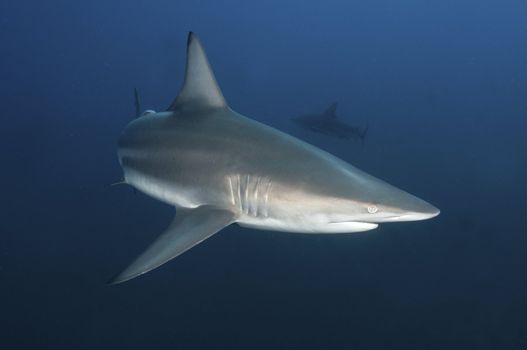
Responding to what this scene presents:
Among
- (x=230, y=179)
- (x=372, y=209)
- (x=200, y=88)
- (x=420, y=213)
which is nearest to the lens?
(x=420, y=213)

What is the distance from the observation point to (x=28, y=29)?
308 feet

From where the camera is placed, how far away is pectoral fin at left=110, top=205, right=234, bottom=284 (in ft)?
7.95

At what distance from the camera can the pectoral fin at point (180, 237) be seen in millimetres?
2422

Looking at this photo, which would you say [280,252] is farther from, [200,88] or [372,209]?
[372,209]

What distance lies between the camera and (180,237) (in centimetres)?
269

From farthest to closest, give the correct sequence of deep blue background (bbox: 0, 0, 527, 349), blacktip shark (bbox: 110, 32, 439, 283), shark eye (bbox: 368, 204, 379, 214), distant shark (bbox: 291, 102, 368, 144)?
distant shark (bbox: 291, 102, 368, 144) < deep blue background (bbox: 0, 0, 527, 349) < blacktip shark (bbox: 110, 32, 439, 283) < shark eye (bbox: 368, 204, 379, 214)

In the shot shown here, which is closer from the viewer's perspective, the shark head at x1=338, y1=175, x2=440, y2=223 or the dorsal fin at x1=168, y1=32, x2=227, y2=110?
the shark head at x1=338, y1=175, x2=440, y2=223

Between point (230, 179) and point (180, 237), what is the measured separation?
67cm

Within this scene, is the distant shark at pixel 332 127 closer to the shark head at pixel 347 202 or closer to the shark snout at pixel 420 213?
the shark head at pixel 347 202

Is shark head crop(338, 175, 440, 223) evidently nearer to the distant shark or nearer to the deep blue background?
the deep blue background

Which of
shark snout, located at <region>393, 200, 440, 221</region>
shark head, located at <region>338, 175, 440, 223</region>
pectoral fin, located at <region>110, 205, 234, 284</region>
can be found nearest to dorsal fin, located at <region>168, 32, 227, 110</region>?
pectoral fin, located at <region>110, 205, 234, 284</region>

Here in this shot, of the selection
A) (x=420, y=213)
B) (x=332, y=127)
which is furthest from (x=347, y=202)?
(x=332, y=127)

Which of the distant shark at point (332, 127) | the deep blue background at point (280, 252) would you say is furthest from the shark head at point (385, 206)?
the distant shark at point (332, 127)

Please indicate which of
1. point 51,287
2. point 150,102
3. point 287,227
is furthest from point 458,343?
point 150,102
